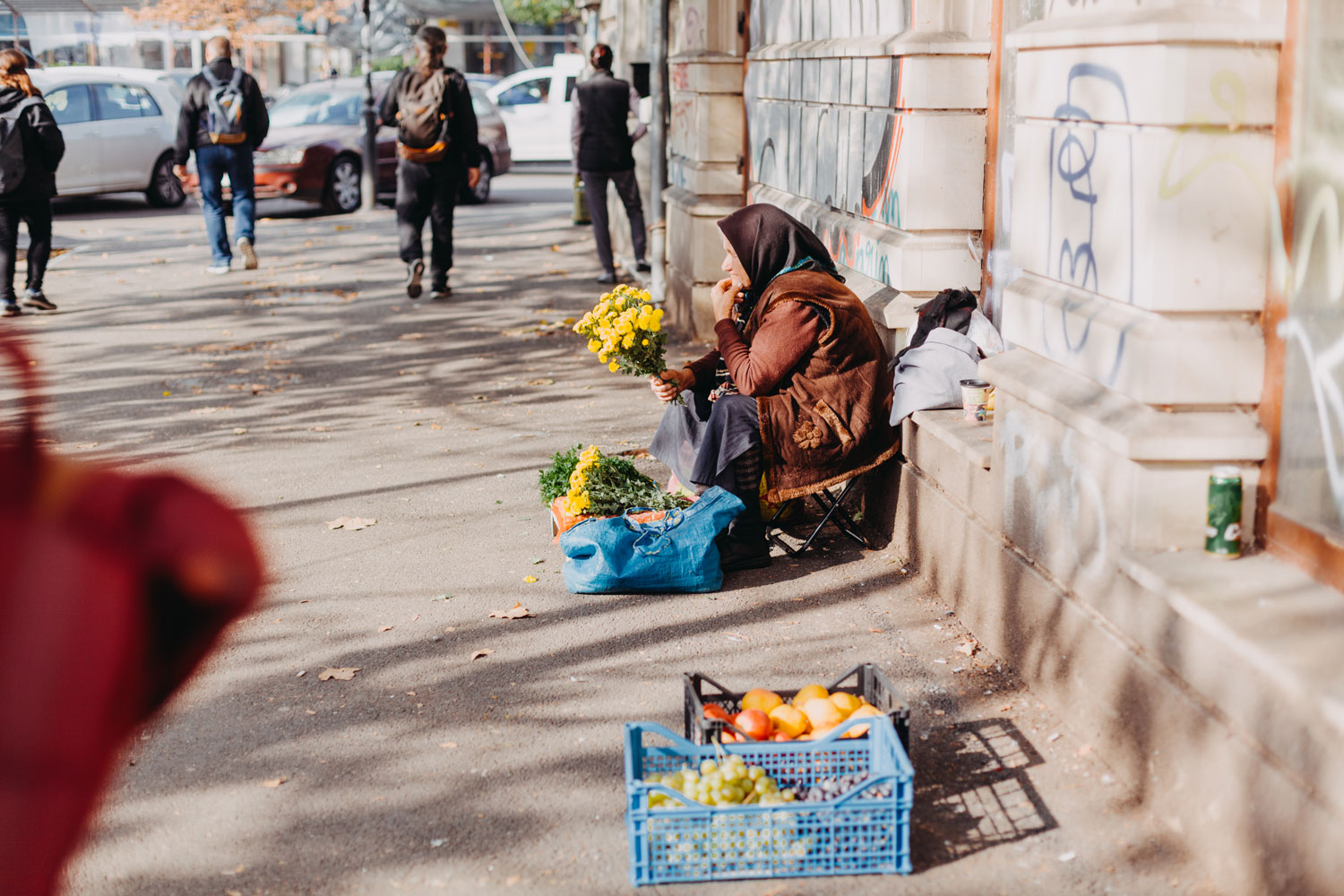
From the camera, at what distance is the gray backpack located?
10.8 meters

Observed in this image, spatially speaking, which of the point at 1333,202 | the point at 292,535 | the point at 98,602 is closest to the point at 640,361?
the point at 292,535

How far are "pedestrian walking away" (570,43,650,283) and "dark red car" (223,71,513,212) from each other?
5162 millimetres

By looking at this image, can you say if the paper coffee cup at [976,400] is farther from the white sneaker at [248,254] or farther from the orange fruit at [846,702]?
the white sneaker at [248,254]

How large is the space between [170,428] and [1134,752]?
6048mm

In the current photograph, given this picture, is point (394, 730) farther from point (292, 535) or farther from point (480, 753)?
point (292, 535)

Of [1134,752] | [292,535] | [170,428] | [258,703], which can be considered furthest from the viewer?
[170,428]

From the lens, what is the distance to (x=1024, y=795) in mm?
3711

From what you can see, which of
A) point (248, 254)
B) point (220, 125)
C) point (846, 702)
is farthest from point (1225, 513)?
point (248, 254)

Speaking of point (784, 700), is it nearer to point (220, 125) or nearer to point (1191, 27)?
point (1191, 27)

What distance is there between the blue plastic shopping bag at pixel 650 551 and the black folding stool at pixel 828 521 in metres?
0.46

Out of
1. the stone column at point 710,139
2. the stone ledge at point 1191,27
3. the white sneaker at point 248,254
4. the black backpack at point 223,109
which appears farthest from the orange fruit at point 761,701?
the white sneaker at point 248,254

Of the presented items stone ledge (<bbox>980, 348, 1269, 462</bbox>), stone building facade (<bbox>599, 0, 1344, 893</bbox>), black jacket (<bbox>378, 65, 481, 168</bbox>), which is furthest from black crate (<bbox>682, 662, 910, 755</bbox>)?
black jacket (<bbox>378, 65, 481, 168</bbox>)

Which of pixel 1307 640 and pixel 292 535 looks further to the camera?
pixel 292 535

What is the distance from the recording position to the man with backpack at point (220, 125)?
1280cm
